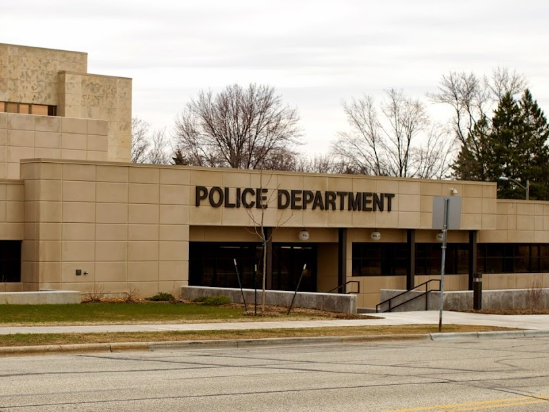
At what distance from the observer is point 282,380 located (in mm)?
14141

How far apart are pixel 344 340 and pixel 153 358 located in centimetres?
551

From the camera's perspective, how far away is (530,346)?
826 inches

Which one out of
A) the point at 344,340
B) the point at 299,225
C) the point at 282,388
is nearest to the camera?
the point at 282,388

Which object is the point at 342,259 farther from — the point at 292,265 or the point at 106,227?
the point at 106,227

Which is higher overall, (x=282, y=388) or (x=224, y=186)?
(x=224, y=186)

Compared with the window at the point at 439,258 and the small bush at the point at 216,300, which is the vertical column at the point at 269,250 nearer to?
the small bush at the point at 216,300

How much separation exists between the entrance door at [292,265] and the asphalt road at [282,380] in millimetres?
20852

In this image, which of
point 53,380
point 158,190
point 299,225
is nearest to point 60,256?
point 158,190

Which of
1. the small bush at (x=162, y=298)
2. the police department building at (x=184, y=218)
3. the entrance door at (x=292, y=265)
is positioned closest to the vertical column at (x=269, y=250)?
the police department building at (x=184, y=218)

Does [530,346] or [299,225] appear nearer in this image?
[530,346]

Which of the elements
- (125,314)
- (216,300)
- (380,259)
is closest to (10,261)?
(216,300)

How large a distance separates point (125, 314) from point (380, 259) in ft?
60.7

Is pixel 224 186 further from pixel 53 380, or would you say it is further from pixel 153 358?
pixel 53 380

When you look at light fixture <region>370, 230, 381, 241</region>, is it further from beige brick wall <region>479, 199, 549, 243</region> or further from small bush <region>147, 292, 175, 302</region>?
small bush <region>147, 292, 175, 302</region>
